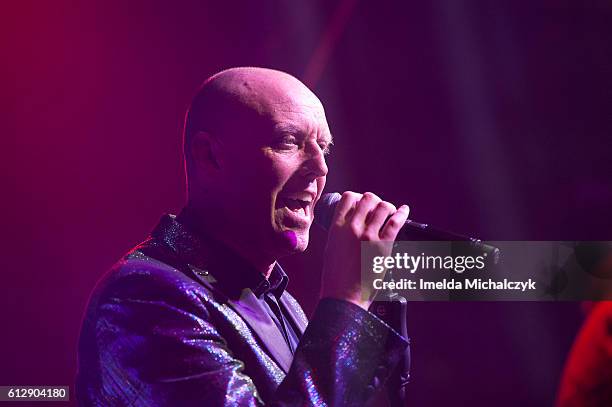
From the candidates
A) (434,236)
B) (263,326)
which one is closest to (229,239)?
(263,326)

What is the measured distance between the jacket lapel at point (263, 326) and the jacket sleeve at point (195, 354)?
0.09m

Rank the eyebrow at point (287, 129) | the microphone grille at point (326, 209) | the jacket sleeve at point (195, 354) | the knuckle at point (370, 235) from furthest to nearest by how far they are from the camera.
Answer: the microphone grille at point (326, 209), the eyebrow at point (287, 129), the knuckle at point (370, 235), the jacket sleeve at point (195, 354)

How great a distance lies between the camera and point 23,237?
299 centimetres

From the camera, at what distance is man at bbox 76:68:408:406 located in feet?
3.72

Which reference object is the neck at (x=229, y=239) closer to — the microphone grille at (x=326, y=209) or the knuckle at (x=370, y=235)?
the microphone grille at (x=326, y=209)

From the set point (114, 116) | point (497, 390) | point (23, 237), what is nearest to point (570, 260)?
point (497, 390)

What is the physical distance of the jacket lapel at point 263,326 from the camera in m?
1.30

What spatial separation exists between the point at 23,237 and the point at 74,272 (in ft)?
0.88

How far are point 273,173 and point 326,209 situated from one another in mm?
202

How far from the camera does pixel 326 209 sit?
1.55 meters

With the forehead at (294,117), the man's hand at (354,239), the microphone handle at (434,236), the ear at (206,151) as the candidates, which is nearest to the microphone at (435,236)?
the microphone handle at (434,236)

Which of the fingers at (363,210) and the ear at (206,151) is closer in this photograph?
the fingers at (363,210)

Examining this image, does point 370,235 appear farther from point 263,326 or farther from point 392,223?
point 263,326

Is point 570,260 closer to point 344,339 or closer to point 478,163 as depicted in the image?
point 478,163
